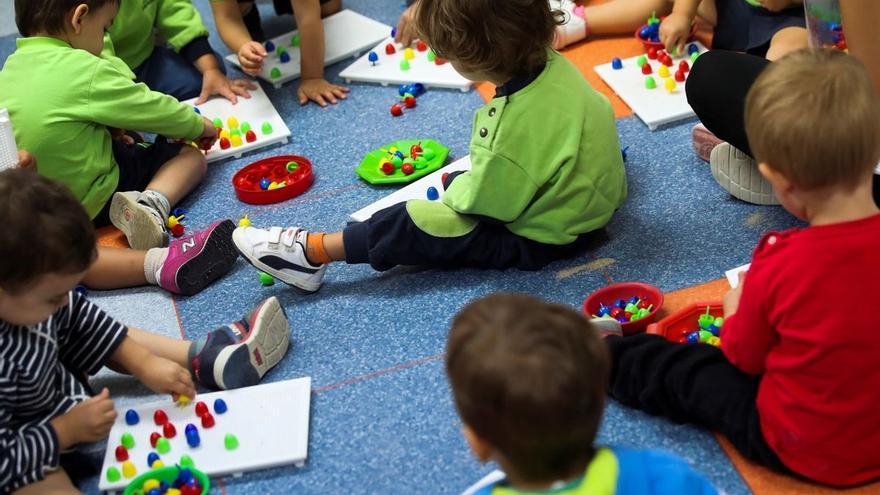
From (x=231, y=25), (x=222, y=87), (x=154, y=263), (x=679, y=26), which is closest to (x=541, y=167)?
(x=154, y=263)

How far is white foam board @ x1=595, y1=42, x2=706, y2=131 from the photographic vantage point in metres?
2.18

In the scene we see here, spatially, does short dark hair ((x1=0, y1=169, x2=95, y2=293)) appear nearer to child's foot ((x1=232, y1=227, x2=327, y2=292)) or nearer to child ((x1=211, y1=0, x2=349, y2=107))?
child's foot ((x1=232, y1=227, x2=327, y2=292))

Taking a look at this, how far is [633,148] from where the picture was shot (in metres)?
2.13

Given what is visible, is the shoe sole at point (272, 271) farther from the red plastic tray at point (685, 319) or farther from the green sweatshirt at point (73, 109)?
the red plastic tray at point (685, 319)

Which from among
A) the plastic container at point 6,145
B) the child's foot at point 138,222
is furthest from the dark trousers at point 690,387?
the plastic container at point 6,145

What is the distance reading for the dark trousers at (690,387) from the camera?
134cm

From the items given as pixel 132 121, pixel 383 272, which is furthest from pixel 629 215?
pixel 132 121

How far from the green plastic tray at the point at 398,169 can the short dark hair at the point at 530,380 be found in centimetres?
118

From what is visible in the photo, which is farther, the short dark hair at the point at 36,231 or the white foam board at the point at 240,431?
the white foam board at the point at 240,431

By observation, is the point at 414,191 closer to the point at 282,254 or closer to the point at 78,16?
the point at 282,254

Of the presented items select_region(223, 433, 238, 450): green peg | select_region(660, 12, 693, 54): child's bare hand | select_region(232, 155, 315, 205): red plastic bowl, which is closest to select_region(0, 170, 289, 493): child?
select_region(223, 433, 238, 450): green peg

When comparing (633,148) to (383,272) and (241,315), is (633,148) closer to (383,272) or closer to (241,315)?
(383,272)

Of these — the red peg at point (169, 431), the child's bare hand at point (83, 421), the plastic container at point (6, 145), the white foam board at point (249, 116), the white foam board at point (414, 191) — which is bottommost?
the white foam board at point (249, 116)

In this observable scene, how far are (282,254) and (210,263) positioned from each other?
6.6 inches
